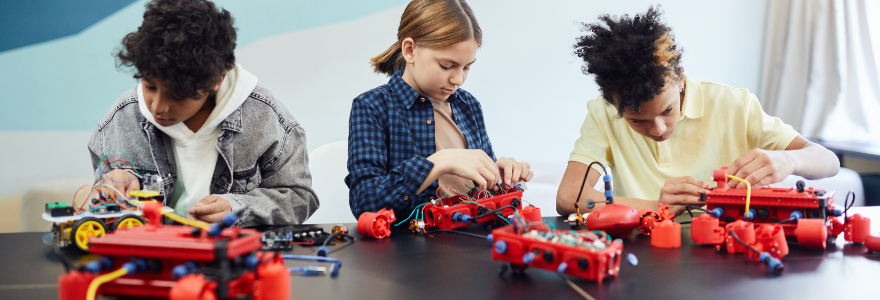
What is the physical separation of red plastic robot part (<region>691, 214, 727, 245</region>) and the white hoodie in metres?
0.95

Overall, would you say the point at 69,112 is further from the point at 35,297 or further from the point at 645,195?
the point at 645,195

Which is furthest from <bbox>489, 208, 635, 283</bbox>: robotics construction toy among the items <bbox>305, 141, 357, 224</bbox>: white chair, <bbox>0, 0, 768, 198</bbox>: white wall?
<bbox>0, 0, 768, 198</bbox>: white wall

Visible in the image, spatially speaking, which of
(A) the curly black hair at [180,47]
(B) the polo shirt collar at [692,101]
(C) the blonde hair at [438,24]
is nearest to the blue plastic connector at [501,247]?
(A) the curly black hair at [180,47]

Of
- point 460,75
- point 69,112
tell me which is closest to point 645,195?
point 460,75

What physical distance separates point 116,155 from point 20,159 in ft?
3.94

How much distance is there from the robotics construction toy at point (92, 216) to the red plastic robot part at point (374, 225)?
1.14ft

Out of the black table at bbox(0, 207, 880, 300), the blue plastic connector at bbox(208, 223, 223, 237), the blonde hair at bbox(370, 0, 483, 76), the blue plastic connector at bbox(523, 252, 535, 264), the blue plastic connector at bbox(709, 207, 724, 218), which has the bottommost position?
the black table at bbox(0, 207, 880, 300)

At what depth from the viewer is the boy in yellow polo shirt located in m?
1.18

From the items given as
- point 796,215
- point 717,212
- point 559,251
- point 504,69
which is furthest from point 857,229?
point 504,69

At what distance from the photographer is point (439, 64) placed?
134 centimetres

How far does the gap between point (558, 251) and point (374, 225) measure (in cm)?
38

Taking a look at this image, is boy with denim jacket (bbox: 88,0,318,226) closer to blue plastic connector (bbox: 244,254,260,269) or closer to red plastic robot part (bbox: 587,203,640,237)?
blue plastic connector (bbox: 244,254,260,269)

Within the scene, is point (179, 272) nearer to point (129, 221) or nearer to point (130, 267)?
point (130, 267)

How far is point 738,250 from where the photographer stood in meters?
0.87
